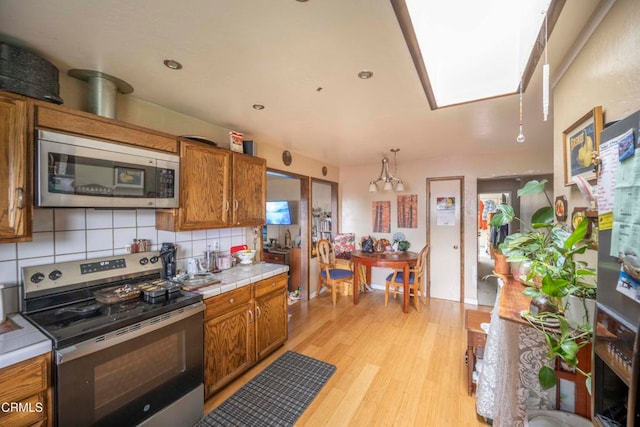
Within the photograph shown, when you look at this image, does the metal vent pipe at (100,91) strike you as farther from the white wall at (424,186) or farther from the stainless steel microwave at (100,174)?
the white wall at (424,186)

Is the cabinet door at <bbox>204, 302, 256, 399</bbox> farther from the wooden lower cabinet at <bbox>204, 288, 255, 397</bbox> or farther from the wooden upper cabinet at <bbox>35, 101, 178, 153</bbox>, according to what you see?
the wooden upper cabinet at <bbox>35, 101, 178, 153</bbox>

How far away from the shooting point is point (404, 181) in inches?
170

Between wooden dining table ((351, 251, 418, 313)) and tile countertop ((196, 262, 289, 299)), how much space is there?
5.10 feet

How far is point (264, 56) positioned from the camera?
4.56 feet

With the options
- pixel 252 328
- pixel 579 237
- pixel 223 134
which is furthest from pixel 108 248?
pixel 579 237

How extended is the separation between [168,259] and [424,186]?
12.4 feet

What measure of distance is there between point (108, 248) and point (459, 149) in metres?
4.05

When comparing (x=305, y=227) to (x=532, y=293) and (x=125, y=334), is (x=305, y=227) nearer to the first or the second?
(x=125, y=334)

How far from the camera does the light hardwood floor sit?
69.8 inches

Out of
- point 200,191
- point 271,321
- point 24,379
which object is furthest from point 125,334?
point 271,321

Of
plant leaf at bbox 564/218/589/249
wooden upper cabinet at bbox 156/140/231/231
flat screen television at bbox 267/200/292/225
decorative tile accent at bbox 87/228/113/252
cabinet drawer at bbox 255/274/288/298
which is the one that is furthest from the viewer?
flat screen television at bbox 267/200/292/225

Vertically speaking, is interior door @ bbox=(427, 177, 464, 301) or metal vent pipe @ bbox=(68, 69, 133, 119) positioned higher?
metal vent pipe @ bbox=(68, 69, 133, 119)

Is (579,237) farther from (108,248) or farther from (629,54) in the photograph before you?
(108,248)

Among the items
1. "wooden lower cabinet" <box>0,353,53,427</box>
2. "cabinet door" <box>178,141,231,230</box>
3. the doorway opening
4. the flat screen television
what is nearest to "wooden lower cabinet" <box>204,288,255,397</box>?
"cabinet door" <box>178,141,231,230</box>
